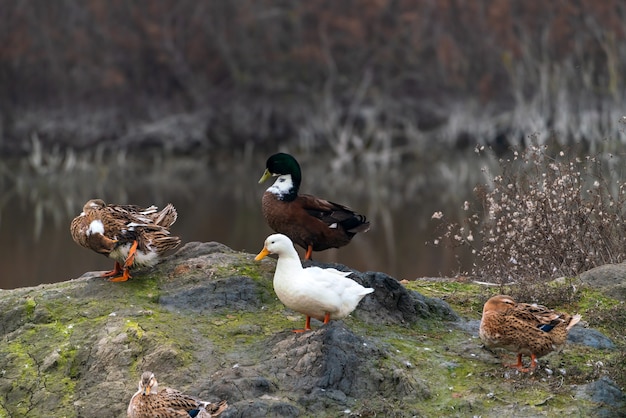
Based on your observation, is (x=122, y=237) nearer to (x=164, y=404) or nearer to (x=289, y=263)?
(x=289, y=263)

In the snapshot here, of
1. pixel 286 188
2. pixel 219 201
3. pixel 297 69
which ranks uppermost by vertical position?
pixel 286 188

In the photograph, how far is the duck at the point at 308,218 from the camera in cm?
986

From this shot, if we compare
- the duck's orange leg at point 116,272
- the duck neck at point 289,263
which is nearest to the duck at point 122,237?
the duck's orange leg at point 116,272

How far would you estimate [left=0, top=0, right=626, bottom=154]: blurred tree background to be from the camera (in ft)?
143

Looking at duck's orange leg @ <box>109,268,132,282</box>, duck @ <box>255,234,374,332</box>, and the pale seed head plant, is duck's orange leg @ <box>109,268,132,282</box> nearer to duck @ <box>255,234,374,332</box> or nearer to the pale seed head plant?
duck @ <box>255,234,374,332</box>

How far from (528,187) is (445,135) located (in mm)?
31718

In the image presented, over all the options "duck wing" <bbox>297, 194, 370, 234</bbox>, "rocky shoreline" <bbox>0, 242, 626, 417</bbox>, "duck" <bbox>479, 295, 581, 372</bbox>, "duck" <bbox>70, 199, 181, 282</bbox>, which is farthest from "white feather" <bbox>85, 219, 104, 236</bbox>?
"duck" <bbox>479, 295, 581, 372</bbox>

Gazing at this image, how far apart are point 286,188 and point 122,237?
176 centimetres

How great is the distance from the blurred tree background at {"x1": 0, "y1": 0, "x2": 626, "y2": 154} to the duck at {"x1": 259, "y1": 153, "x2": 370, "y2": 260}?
99.3ft

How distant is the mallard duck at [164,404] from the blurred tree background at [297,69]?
33559mm

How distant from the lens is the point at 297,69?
48406 mm

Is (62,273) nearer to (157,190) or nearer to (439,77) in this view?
(157,190)

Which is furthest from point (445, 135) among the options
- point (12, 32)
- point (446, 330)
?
point (446, 330)

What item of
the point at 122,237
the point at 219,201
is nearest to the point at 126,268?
the point at 122,237
